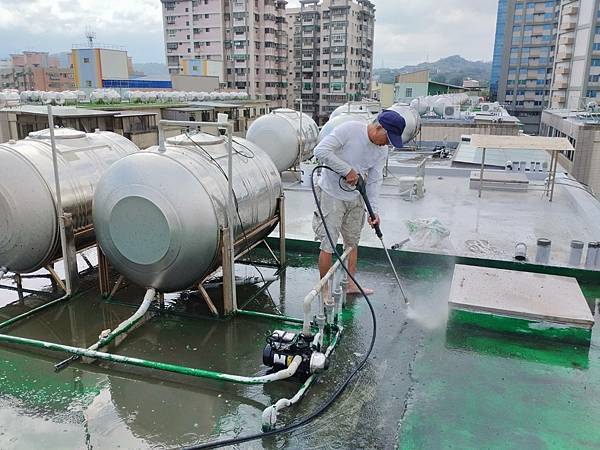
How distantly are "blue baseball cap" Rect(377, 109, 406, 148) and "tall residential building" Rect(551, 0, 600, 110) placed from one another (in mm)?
50604

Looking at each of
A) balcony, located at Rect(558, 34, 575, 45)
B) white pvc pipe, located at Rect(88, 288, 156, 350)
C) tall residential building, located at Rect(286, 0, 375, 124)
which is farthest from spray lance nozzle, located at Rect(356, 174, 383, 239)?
balcony, located at Rect(558, 34, 575, 45)

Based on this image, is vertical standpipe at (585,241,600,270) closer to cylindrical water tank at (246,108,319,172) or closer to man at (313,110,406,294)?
man at (313,110,406,294)

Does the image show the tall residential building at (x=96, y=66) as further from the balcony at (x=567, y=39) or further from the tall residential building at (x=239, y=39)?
the balcony at (x=567, y=39)

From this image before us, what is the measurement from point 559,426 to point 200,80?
56.0 metres

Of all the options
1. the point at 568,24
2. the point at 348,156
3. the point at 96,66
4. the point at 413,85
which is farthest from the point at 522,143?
the point at 568,24

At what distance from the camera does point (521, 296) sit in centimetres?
504

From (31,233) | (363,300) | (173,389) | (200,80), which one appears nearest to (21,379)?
(173,389)

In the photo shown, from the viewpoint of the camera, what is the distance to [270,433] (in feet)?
11.0

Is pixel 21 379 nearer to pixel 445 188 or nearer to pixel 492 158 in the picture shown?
pixel 445 188

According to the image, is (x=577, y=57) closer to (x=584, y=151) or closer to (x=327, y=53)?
(x=327, y=53)

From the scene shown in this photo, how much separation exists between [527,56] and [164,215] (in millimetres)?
81989

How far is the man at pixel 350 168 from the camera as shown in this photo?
4.80 metres

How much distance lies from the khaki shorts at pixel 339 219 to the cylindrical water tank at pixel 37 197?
2.90m

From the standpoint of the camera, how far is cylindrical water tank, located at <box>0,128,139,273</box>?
Result: 5.34 metres
